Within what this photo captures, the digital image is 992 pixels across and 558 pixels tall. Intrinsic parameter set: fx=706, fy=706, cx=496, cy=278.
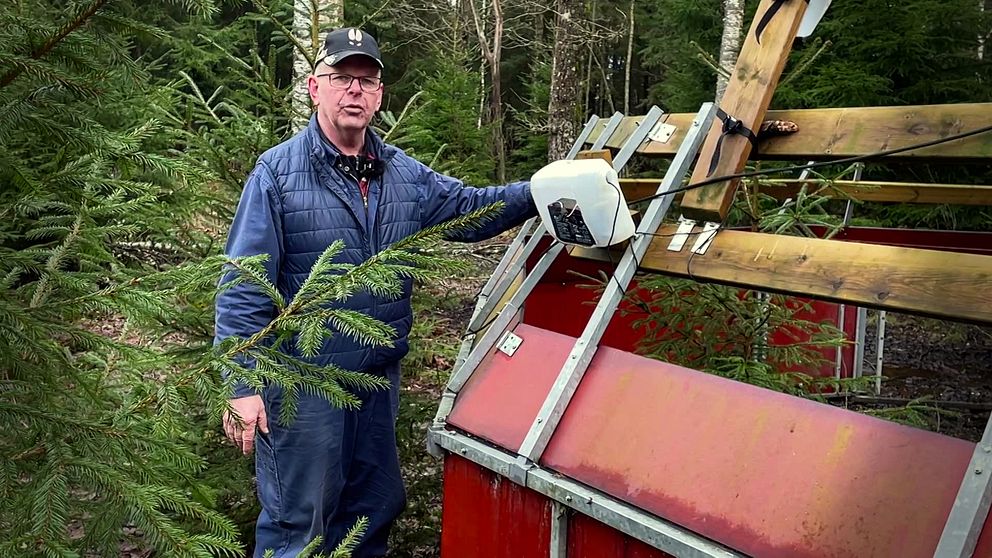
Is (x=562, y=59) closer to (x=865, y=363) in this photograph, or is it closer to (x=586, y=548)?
(x=865, y=363)

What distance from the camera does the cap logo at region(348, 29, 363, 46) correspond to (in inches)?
121

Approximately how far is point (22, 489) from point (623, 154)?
2.37 meters

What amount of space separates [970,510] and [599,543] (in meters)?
1.04

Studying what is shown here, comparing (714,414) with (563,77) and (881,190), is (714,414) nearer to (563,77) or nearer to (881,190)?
(881,190)

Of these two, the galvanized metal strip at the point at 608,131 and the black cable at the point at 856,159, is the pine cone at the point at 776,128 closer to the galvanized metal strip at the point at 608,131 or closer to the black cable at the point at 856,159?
the black cable at the point at 856,159

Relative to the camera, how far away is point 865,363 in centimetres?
700

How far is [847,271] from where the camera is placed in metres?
2.15

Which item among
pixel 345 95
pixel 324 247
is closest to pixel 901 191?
pixel 345 95

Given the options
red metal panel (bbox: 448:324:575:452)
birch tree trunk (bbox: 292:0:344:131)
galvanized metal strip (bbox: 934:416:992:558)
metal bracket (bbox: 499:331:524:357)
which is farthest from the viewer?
birch tree trunk (bbox: 292:0:344:131)

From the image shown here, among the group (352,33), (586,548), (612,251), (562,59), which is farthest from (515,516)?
(562,59)

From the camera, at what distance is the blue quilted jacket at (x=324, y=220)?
277 centimetres

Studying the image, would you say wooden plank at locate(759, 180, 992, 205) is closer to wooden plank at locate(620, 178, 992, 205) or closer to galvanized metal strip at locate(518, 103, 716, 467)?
wooden plank at locate(620, 178, 992, 205)

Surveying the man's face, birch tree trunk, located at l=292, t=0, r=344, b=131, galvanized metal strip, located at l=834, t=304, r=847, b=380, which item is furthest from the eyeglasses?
galvanized metal strip, located at l=834, t=304, r=847, b=380

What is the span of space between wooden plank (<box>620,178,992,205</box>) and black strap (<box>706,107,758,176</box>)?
A: 37.1 inches
